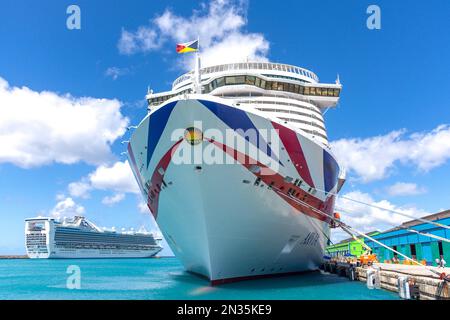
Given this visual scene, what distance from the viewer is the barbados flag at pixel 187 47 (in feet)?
46.9

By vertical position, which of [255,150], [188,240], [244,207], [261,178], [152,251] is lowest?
[152,251]

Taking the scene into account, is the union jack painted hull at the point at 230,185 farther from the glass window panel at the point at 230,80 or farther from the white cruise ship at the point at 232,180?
the glass window panel at the point at 230,80

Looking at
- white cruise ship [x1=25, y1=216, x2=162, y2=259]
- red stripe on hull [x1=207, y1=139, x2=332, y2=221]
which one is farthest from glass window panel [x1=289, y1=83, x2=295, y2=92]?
white cruise ship [x1=25, y1=216, x2=162, y2=259]

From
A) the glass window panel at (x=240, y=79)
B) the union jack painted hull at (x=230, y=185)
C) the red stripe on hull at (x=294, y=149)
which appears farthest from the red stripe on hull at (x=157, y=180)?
the glass window panel at (x=240, y=79)

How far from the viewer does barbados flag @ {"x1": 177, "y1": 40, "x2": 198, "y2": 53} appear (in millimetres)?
14288

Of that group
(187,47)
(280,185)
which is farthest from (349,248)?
(187,47)

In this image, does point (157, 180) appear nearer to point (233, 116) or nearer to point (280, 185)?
point (233, 116)

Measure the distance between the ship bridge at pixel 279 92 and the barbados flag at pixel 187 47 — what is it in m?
1.64

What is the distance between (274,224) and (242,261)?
187cm

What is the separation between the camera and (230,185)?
1264cm

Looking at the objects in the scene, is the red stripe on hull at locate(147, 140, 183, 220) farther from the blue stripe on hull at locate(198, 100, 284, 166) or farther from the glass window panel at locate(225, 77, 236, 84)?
the glass window panel at locate(225, 77, 236, 84)
